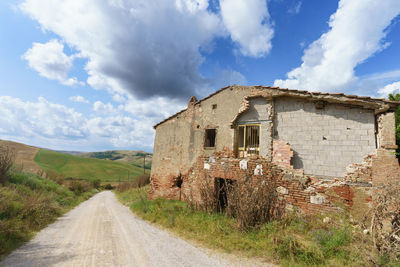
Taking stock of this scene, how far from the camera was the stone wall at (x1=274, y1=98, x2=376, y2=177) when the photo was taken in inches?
238

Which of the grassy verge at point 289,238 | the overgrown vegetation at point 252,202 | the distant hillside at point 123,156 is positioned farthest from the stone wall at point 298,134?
the distant hillside at point 123,156

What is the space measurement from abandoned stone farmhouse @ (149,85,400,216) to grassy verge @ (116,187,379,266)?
712 mm

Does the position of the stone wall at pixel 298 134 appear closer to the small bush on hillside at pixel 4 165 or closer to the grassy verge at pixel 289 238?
the grassy verge at pixel 289 238

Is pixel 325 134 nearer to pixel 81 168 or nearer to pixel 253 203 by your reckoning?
pixel 253 203

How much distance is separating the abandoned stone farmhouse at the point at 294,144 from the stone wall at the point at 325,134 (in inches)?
1.0

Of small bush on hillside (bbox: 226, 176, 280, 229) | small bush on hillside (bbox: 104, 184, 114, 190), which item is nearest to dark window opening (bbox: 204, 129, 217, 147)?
small bush on hillside (bbox: 226, 176, 280, 229)

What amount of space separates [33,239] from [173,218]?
449 cm

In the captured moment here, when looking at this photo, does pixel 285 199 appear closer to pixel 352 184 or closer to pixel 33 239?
pixel 352 184

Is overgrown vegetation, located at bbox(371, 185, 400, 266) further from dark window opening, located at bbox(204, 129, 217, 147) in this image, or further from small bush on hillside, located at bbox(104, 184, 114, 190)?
small bush on hillside, located at bbox(104, 184, 114, 190)

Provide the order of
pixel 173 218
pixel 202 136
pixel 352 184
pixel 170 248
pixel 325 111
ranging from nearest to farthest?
1. pixel 170 248
2. pixel 352 184
3. pixel 325 111
4. pixel 173 218
5. pixel 202 136

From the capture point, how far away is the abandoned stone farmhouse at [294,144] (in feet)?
18.9

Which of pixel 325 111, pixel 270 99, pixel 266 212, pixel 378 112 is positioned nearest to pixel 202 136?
pixel 270 99

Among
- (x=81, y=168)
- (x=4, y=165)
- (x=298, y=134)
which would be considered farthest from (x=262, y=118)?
(x=81, y=168)

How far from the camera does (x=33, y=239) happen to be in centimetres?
560
